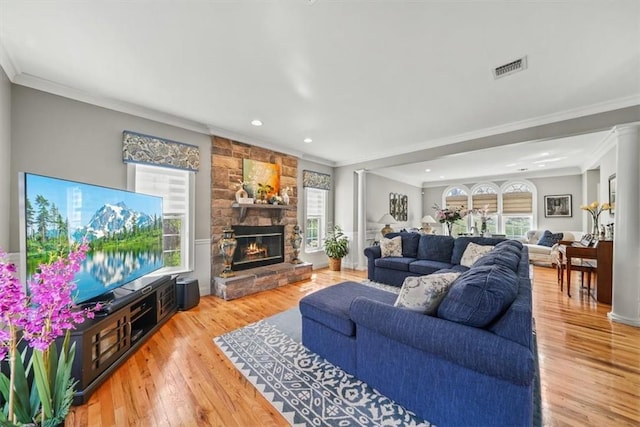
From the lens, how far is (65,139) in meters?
2.65

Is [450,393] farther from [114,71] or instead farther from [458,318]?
[114,71]

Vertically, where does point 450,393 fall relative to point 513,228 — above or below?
below

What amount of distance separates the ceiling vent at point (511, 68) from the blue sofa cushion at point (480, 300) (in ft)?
6.30

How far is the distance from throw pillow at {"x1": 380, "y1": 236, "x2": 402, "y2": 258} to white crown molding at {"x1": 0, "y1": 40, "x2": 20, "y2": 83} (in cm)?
504

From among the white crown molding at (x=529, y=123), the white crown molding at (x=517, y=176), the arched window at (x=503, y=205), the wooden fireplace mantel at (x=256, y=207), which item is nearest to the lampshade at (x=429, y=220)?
the arched window at (x=503, y=205)

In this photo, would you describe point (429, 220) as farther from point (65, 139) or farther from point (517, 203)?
point (65, 139)

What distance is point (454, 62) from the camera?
85.4 inches

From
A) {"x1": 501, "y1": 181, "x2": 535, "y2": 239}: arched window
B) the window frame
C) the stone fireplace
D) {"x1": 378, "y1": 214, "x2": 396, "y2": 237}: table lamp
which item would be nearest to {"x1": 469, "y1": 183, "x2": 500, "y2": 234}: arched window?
{"x1": 501, "y1": 181, "x2": 535, "y2": 239}: arched window

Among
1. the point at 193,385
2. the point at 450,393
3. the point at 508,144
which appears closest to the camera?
the point at 450,393

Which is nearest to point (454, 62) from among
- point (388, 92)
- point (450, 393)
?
point (388, 92)

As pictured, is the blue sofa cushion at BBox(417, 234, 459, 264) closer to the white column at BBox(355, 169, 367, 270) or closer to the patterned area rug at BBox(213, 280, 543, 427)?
the white column at BBox(355, 169, 367, 270)

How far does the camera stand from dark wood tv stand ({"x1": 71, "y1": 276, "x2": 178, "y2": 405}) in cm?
166

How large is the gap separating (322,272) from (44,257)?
4.36 m

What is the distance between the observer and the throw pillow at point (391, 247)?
4609mm
